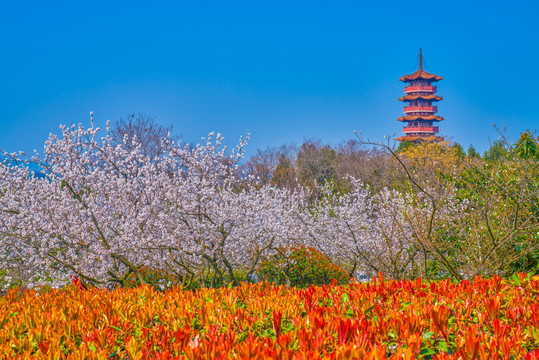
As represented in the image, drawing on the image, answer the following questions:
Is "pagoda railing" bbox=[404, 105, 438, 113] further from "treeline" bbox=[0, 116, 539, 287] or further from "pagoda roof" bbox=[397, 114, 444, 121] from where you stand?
"treeline" bbox=[0, 116, 539, 287]

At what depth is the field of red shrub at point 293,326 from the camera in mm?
2154

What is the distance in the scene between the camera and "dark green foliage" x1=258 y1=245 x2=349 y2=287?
9.90 metres

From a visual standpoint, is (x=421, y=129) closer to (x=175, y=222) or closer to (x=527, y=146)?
(x=527, y=146)

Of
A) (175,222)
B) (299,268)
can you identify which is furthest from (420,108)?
(175,222)

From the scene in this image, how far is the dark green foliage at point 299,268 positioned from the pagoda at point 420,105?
59.7m

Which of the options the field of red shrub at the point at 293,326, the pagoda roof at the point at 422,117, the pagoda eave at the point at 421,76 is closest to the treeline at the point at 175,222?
the field of red shrub at the point at 293,326

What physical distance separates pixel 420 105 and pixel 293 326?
69998mm

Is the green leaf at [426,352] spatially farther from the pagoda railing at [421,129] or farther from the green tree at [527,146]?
the pagoda railing at [421,129]

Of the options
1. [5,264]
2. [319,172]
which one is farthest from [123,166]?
[319,172]

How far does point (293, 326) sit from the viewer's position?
110 inches

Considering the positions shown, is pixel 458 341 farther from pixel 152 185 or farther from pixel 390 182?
pixel 390 182

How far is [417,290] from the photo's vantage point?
3902mm

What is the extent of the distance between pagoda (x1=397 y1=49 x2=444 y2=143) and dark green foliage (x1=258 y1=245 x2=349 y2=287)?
59.7m

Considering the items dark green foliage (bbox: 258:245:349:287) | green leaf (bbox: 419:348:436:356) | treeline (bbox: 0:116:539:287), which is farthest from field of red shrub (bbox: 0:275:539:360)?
dark green foliage (bbox: 258:245:349:287)
